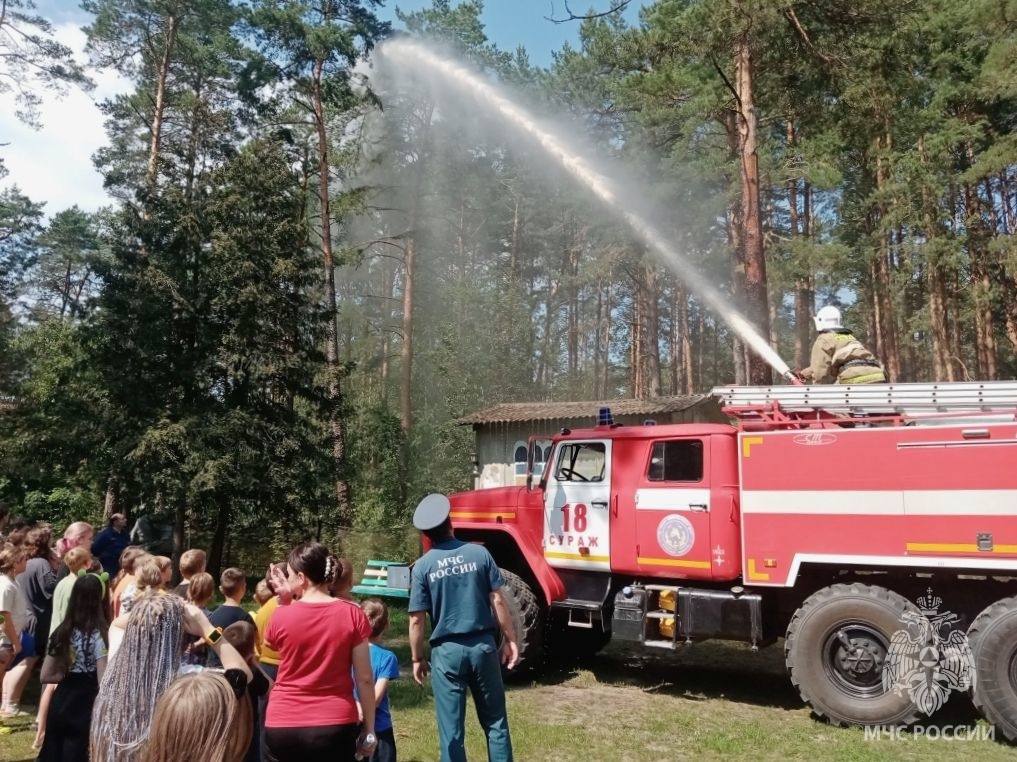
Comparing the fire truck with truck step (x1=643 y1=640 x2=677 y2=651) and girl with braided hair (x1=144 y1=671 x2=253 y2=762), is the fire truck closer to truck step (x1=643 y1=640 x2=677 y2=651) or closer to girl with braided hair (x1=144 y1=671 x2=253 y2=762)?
truck step (x1=643 y1=640 x2=677 y2=651)

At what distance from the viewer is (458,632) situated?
4613 mm

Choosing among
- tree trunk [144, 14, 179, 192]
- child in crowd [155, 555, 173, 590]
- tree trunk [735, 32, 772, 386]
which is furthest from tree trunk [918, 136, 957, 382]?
child in crowd [155, 555, 173, 590]

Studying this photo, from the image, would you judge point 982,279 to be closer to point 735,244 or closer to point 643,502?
point 735,244

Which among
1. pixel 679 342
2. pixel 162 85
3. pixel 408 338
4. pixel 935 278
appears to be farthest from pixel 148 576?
pixel 679 342

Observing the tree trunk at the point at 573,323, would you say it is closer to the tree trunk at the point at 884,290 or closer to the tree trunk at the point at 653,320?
the tree trunk at the point at 653,320

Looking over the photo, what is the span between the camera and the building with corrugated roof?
22094mm

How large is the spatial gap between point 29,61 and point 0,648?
15.6 metres

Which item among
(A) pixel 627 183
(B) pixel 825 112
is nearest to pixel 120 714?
(B) pixel 825 112

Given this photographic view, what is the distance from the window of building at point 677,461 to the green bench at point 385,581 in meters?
5.99

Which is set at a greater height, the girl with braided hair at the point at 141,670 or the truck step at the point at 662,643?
the girl with braided hair at the point at 141,670

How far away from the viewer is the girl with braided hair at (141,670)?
3086 mm

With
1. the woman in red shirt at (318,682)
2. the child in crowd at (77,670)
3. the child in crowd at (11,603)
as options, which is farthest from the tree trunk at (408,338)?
the woman in red shirt at (318,682)

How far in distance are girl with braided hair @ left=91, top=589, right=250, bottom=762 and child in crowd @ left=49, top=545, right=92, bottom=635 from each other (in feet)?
7.21

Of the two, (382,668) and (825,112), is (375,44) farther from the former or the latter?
(382,668)
